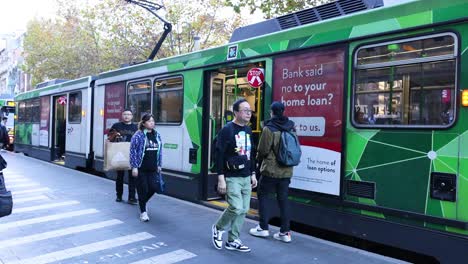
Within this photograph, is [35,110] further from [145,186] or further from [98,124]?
[145,186]

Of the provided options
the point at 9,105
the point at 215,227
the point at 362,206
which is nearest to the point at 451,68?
the point at 362,206

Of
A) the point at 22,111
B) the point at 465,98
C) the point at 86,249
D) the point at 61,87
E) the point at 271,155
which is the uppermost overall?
the point at 61,87

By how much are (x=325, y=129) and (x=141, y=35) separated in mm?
18025

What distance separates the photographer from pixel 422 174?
4527 millimetres

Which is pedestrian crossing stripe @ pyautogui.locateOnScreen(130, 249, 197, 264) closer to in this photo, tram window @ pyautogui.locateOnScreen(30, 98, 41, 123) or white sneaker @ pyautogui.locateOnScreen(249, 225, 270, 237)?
white sneaker @ pyautogui.locateOnScreen(249, 225, 270, 237)

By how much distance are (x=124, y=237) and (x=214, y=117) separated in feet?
9.18

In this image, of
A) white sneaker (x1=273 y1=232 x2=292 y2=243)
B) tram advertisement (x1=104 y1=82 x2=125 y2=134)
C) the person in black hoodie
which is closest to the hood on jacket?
the person in black hoodie

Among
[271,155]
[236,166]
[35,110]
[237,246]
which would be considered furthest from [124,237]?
[35,110]

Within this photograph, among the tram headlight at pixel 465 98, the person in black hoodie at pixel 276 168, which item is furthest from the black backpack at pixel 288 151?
the tram headlight at pixel 465 98

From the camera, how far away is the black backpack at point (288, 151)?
5.38 m

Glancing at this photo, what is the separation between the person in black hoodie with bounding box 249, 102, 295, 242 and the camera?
552 cm

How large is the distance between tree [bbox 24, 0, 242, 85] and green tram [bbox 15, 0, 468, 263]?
1376 centimetres

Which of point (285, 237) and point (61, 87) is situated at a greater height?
point (61, 87)

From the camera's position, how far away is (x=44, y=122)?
1616cm
